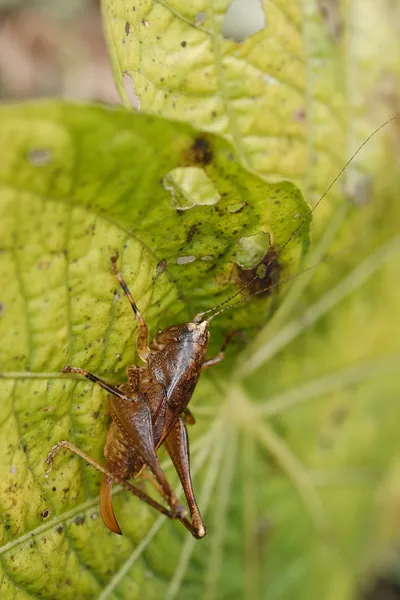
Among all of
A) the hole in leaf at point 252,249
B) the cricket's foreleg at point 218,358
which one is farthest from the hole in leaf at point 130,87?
the cricket's foreleg at point 218,358

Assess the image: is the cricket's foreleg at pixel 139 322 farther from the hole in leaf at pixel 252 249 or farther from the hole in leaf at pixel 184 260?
the hole in leaf at pixel 252 249

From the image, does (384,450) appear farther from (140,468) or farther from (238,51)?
(238,51)

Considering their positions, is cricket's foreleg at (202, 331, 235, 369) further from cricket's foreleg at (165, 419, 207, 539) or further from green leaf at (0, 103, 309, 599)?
cricket's foreleg at (165, 419, 207, 539)

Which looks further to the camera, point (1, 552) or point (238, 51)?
point (238, 51)

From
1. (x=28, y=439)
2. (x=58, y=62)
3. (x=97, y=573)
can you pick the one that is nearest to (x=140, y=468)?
(x=97, y=573)

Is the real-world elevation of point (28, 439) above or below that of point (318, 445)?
above

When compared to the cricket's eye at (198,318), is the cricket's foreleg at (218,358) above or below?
below
